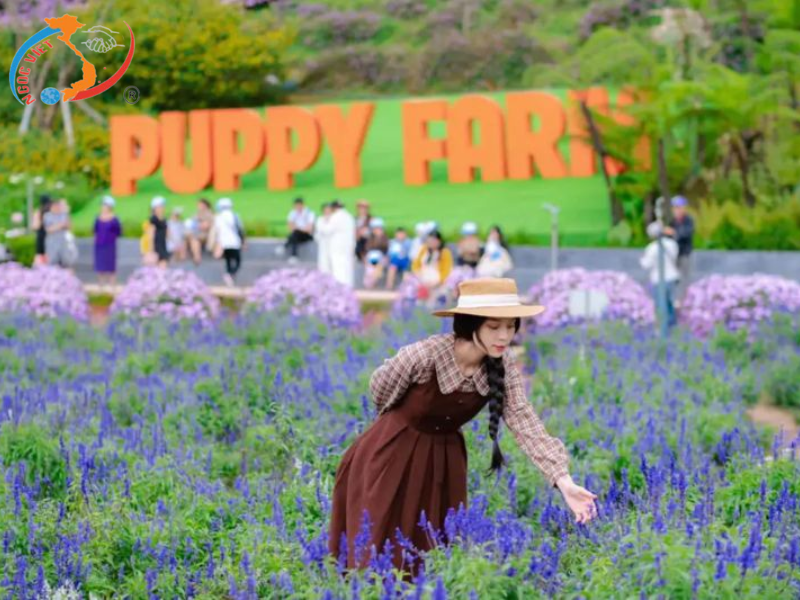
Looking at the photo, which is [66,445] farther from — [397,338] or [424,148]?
[424,148]

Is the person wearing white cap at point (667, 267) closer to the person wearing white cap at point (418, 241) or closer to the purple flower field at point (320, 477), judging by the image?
the purple flower field at point (320, 477)

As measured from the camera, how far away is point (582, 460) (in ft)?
25.8

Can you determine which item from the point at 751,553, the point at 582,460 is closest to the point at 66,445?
the point at 582,460

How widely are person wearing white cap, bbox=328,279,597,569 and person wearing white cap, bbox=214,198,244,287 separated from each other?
49.0 feet

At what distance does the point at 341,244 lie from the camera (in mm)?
19250

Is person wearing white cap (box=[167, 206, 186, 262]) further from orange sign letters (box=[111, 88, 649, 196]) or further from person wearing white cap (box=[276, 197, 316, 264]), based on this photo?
orange sign letters (box=[111, 88, 649, 196])

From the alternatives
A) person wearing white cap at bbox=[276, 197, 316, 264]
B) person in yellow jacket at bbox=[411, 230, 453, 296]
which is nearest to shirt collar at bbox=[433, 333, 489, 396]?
person in yellow jacket at bbox=[411, 230, 453, 296]

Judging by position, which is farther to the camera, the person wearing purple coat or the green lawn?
the green lawn

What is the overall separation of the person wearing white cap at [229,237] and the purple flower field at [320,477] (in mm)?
7701

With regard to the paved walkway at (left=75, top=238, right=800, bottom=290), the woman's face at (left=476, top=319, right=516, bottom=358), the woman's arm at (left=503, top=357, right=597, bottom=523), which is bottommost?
the paved walkway at (left=75, top=238, right=800, bottom=290)

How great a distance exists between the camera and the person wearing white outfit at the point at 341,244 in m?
19.1

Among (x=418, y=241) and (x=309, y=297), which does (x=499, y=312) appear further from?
(x=418, y=241)

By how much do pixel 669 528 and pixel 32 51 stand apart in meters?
26.6

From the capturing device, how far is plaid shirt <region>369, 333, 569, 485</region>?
215 inches
